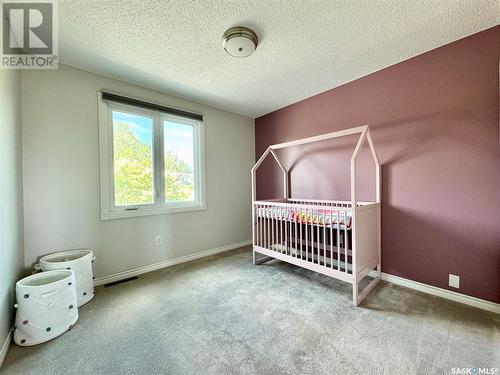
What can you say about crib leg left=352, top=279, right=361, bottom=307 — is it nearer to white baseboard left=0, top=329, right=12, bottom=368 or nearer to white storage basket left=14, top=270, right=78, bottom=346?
white storage basket left=14, top=270, right=78, bottom=346

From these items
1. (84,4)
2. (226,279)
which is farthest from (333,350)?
(84,4)

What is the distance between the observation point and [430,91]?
6.31ft

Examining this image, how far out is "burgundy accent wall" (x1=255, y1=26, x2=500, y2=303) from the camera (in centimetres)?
165

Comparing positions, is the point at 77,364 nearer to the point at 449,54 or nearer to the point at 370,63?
the point at 370,63

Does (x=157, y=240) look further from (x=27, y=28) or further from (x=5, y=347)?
(x=27, y=28)

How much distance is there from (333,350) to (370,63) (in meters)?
2.58

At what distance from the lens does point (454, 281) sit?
71.3 inches

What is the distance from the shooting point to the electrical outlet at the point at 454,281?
5.89 ft

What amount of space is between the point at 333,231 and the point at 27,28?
3.37m

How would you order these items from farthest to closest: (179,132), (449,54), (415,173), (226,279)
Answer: (179,132) < (226,279) < (415,173) < (449,54)

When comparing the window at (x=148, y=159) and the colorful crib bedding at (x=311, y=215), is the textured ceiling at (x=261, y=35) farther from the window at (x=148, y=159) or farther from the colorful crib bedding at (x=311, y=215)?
the colorful crib bedding at (x=311, y=215)

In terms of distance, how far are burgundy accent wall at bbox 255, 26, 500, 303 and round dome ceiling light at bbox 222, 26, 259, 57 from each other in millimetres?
876

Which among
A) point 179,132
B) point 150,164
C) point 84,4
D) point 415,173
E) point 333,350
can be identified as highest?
point 84,4

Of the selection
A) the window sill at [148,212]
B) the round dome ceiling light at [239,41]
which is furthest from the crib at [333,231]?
the round dome ceiling light at [239,41]
